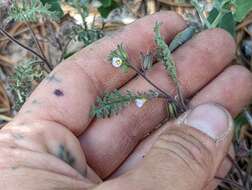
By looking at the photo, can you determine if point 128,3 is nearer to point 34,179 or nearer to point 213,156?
point 213,156

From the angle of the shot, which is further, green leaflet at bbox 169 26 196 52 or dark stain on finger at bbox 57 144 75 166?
green leaflet at bbox 169 26 196 52

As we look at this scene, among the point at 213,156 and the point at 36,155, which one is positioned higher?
the point at 36,155

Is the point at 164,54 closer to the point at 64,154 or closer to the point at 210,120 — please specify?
the point at 210,120

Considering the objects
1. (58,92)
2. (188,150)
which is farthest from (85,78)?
(188,150)

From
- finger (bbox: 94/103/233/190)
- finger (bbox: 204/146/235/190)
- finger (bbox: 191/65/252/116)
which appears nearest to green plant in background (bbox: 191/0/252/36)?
finger (bbox: 191/65/252/116)

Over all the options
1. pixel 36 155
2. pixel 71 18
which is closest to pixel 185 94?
pixel 36 155

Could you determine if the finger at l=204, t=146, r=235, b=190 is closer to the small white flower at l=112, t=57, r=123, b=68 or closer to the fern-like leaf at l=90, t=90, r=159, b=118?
the fern-like leaf at l=90, t=90, r=159, b=118

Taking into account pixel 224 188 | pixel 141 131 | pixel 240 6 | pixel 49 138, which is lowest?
pixel 224 188
